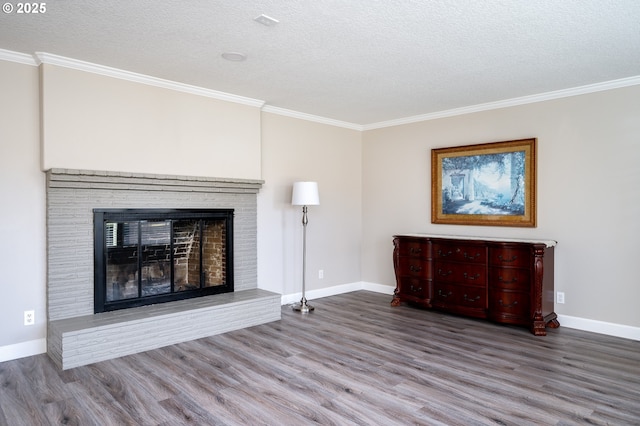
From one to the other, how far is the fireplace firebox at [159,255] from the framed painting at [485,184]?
2.59 meters

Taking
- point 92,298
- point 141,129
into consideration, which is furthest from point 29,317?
point 141,129

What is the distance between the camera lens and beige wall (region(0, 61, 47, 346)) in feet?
10.9

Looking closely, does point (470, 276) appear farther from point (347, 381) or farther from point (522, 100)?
point (347, 381)

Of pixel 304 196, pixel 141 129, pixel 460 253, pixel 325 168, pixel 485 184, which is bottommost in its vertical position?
pixel 460 253

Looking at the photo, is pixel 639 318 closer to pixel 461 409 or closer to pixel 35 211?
pixel 461 409

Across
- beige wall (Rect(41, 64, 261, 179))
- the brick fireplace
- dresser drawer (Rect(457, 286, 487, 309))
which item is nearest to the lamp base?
the brick fireplace

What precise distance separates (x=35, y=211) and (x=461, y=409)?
11.5 ft

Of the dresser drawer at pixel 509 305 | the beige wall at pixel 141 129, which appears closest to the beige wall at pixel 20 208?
the beige wall at pixel 141 129

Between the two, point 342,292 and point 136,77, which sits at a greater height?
point 136,77

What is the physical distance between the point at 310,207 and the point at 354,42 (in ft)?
8.94

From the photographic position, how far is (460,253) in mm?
4582

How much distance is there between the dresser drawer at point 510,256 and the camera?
13.4 ft

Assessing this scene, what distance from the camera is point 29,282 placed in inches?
135

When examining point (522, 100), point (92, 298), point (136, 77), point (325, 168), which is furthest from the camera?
point (325, 168)
